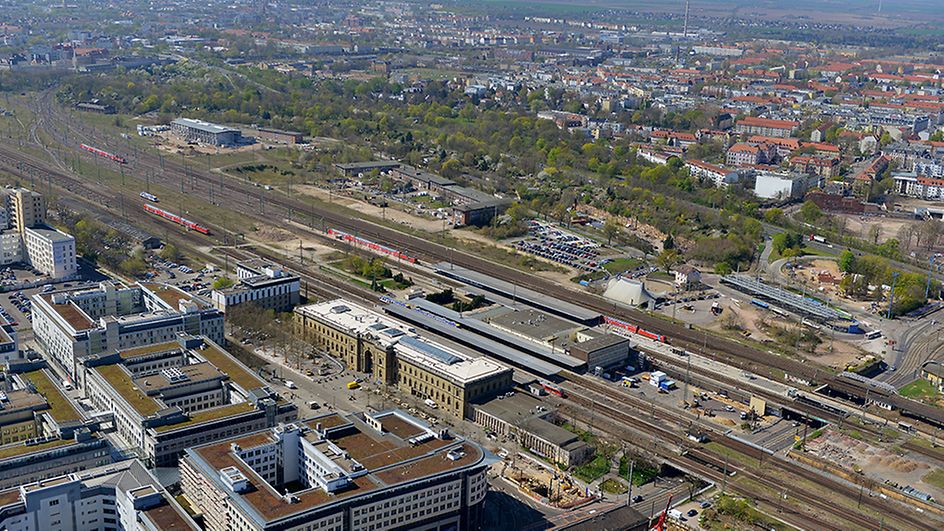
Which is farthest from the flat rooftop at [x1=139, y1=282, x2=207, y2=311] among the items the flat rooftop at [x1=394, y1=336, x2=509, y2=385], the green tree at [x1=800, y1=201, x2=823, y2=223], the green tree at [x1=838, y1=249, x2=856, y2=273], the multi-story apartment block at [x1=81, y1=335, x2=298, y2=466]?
the green tree at [x1=800, y1=201, x2=823, y2=223]

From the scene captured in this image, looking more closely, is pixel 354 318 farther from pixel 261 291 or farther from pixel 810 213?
pixel 810 213

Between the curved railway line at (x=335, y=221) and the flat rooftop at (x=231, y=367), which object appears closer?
the flat rooftop at (x=231, y=367)

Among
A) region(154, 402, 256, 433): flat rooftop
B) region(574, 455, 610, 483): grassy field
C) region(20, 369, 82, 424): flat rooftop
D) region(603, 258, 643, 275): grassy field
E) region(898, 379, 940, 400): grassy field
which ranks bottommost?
region(574, 455, 610, 483): grassy field

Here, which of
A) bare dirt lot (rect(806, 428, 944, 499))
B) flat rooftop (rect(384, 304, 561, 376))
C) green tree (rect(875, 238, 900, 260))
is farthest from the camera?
Result: green tree (rect(875, 238, 900, 260))

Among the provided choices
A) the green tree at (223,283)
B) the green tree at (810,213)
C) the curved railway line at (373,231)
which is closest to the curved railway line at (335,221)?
the curved railway line at (373,231)

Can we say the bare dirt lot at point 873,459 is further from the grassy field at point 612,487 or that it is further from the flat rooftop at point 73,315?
the flat rooftop at point 73,315

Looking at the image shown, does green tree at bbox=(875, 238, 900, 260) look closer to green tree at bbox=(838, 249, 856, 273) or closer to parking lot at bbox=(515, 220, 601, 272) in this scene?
green tree at bbox=(838, 249, 856, 273)

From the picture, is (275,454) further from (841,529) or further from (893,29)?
(893,29)
